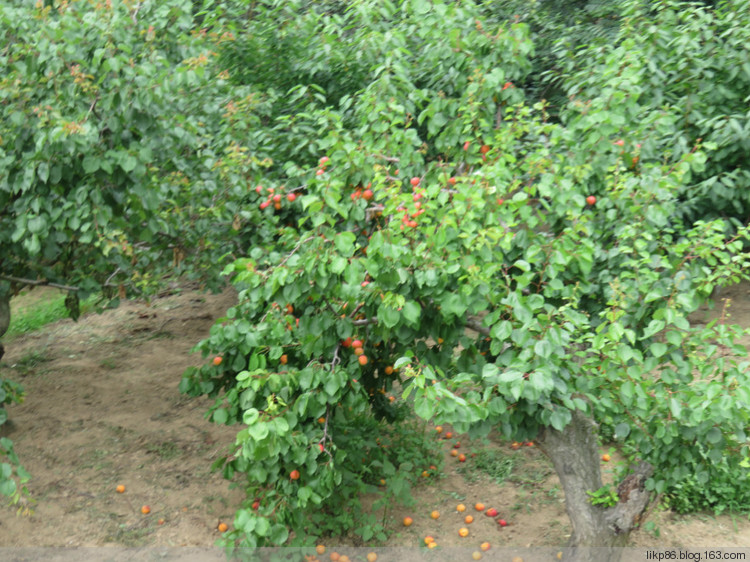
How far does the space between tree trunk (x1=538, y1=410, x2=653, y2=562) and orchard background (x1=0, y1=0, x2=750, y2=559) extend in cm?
1

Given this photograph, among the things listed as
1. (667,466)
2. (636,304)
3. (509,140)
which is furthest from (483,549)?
(509,140)

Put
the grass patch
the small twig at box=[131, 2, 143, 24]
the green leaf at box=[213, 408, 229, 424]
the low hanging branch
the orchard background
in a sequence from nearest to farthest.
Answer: the orchard background, the green leaf at box=[213, 408, 229, 424], the small twig at box=[131, 2, 143, 24], the low hanging branch, the grass patch

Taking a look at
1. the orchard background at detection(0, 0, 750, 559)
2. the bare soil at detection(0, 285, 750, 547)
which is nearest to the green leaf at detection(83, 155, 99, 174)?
the orchard background at detection(0, 0, 750, 559)

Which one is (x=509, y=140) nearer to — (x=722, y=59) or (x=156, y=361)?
(x=722, y=59)

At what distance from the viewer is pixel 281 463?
3377 millimetres

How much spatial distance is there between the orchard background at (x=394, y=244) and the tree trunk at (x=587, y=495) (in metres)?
0.01

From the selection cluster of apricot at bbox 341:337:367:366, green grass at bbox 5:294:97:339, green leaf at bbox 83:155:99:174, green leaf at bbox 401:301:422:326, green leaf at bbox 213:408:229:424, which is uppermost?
green leaf at bbox 83:155:99:174

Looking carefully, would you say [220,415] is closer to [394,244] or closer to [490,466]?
[394,244]

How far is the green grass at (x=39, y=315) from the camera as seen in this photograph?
25.1ft

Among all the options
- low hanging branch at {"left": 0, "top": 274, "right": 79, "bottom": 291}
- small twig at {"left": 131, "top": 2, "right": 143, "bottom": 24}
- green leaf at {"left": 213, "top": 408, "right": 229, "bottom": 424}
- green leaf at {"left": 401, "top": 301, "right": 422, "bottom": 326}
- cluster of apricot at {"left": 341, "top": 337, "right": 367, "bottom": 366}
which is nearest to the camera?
green leaf at {"left": 401, "top": 301, "right": 422, "bottom": 326}

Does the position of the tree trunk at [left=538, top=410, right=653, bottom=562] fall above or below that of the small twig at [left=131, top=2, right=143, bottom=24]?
below

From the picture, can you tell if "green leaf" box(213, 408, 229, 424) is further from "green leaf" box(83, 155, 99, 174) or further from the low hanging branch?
the low hanging branch

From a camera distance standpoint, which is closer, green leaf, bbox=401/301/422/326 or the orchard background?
green leaf, bbox=401/301/422/326

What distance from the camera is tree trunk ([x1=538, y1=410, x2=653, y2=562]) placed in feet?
11.2
